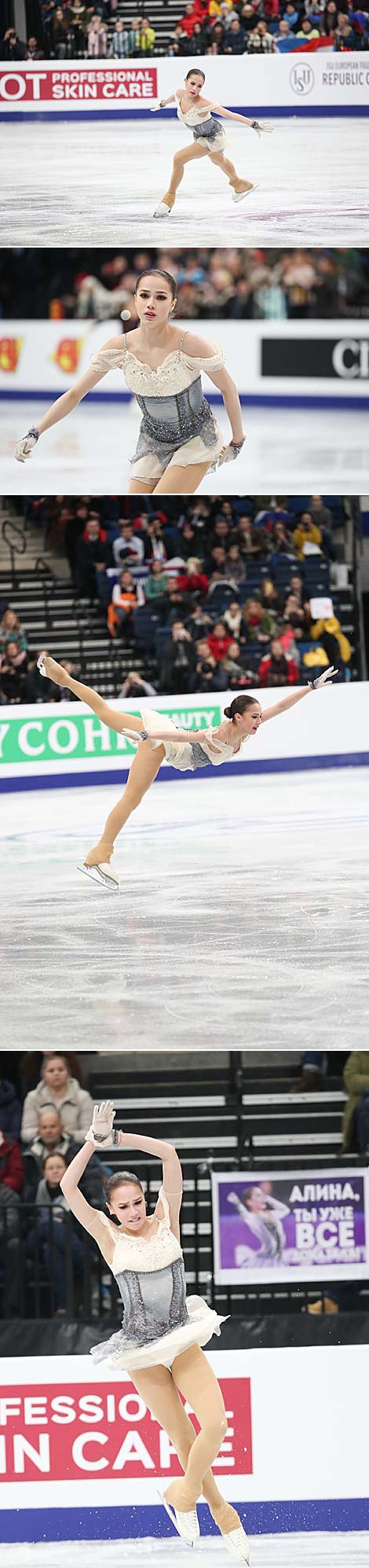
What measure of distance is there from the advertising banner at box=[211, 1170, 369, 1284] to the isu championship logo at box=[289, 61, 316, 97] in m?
9.44

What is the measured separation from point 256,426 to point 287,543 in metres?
0.91

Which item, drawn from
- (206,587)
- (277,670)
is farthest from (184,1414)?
(206,587)

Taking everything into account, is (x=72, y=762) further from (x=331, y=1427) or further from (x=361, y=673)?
(x=331, y=1427)

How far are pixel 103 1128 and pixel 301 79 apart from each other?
10309 mm

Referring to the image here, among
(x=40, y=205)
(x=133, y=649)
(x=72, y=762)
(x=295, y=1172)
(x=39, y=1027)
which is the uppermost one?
(x=40, y=205)

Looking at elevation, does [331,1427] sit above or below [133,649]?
below

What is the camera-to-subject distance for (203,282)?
529 inches

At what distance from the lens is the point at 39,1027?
23.0ft

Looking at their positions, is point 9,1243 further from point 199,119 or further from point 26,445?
point 199,119

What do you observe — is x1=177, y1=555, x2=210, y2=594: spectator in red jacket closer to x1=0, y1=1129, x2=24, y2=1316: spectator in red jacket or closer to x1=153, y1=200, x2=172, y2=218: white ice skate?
x1=153, y1=200, x2=172, y2=218: white ice skate

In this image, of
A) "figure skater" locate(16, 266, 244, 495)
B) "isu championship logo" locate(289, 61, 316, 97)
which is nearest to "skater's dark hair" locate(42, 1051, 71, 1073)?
"figure skater" locate(16, 266, 244, 495)

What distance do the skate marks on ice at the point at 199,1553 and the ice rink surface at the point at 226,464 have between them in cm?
566

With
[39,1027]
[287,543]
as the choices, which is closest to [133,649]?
[287,543]

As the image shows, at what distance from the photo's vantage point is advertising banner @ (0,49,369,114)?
13.8 meters
